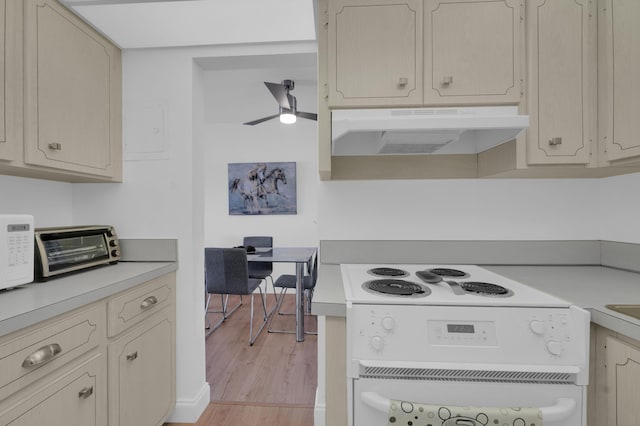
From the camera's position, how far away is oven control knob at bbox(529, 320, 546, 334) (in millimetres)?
941

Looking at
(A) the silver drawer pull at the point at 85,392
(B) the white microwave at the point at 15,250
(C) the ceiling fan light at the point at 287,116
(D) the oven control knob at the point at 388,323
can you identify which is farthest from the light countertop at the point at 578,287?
(C) the ceiling fan light at the point at 287,116

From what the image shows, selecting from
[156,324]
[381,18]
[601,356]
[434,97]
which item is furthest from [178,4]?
[601,356]

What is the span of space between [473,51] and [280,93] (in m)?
1.72

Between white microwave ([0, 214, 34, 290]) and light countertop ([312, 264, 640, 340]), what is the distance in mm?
1112

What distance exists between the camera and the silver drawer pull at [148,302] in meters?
1.43

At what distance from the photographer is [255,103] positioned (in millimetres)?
3531

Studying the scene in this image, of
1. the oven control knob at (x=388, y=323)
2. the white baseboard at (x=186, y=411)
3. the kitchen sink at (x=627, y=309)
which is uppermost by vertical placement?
the kitchen sink at (x=627, y=309)

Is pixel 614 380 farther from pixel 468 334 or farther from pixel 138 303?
pixel 138 303

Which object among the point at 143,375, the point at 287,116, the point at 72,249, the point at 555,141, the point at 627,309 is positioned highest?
the point at 287,116

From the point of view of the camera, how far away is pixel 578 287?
1.18 meters

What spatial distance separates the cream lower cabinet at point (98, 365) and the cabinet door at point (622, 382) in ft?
5.75

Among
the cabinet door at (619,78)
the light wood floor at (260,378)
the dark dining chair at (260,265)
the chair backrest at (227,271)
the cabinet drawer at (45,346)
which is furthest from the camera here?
the dark dining chair at (260,265)

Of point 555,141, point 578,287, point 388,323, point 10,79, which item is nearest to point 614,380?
point 578,287

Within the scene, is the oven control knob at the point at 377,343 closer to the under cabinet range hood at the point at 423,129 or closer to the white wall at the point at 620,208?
the under cabinet range hood at the point at 423,129
